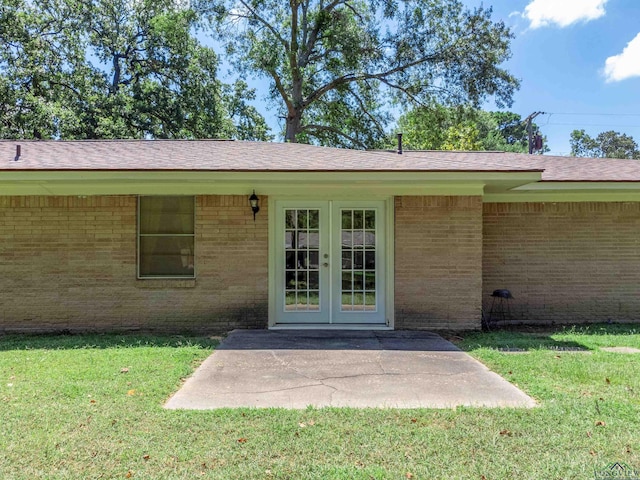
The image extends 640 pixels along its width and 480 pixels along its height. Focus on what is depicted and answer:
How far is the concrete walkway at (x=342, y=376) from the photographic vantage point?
421 cm

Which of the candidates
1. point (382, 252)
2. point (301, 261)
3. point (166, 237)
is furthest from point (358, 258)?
point (166, 237)

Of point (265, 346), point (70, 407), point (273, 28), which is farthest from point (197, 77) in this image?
point (70, 407)

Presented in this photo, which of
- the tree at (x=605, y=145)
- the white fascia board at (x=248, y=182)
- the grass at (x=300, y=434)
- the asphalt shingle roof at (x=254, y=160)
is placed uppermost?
the tree at (x=605, y=145)

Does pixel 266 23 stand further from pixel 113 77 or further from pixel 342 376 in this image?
Answer: pixel 342 376

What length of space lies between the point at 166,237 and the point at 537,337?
644 cm

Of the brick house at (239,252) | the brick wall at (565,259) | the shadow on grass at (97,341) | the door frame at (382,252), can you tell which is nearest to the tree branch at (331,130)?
the brick wall at (565,259)

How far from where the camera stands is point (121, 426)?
3586 millimetres

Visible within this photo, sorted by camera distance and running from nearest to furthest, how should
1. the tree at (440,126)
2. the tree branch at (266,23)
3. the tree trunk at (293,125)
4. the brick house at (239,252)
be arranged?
the brick house at (239,252), the tree at (440,126), the tree trunk at (293,125), the tree branch at (266,23)

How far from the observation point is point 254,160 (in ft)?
25.1

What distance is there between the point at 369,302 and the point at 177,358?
11.4 feet

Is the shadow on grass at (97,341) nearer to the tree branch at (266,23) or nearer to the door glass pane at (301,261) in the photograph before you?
the door glass pane at (301,261)

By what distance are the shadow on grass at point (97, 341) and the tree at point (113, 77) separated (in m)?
14.8

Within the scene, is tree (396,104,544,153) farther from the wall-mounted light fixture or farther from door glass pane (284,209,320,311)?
the wall-mounted light fixture

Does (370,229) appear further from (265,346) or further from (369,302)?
(265,346)
